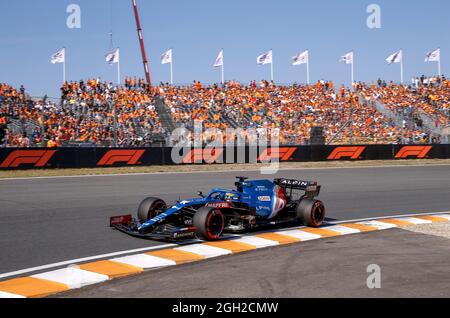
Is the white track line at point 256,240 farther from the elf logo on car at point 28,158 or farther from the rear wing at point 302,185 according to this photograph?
the elf logo on car at point 28,158

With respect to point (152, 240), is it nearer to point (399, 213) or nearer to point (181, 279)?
point (181, 279)

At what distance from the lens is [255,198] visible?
9883mm

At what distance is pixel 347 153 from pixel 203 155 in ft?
24.4

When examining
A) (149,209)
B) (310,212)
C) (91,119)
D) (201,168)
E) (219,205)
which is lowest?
(310,212)

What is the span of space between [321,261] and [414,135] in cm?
2356

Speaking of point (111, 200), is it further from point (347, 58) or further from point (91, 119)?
point (347, 58)

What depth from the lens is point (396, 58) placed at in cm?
4588

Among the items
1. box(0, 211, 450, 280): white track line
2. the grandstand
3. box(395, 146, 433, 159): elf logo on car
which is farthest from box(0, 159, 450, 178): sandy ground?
box(0, 211, 450, 280): white track line

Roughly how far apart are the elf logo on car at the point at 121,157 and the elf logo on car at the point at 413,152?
13.2 meters

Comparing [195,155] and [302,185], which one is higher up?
[195,155]

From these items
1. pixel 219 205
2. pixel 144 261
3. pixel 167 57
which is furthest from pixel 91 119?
pixel 167 57

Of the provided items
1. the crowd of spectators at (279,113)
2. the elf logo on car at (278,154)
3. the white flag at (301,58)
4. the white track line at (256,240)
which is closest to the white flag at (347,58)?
the white flag at (301,58)

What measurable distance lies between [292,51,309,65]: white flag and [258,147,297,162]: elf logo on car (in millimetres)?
19767
